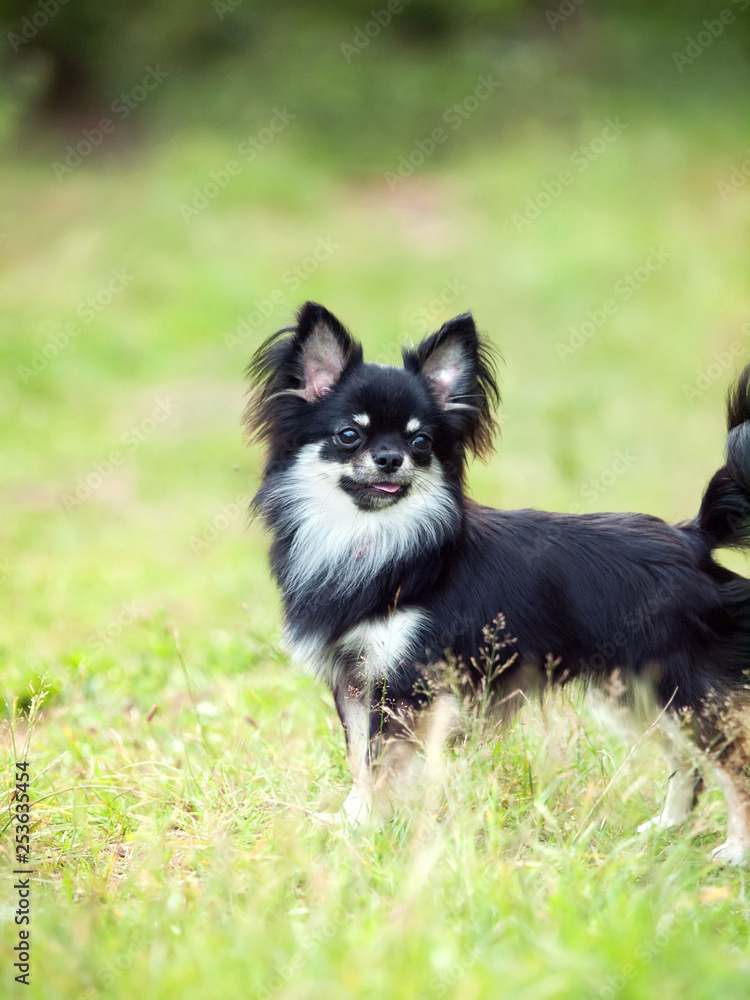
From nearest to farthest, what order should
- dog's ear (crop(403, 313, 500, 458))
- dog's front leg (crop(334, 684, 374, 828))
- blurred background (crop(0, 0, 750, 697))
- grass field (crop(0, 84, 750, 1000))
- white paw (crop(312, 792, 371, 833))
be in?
1. grass field (crop(0, 84, 750, 1000))
2. white paw (crop(312, 792, 371, 833))
3. dog's front leg (crop(334, 684, 374, 828))
4. dog's ear (crop(403, 313, 500, 458))
5. blurred background (crop(0, 0, 750, 697))

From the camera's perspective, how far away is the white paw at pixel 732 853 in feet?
10.9

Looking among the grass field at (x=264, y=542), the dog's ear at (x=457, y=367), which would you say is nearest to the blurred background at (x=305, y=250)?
the grass field at (x=264, y=542)

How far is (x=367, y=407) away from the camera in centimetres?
347

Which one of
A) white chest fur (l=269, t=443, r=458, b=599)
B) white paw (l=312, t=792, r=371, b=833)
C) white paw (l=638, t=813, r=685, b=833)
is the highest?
white chest fur (l=269, t=443, r=458, b=599)

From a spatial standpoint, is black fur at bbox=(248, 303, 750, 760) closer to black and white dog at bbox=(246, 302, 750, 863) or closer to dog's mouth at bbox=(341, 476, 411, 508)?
black and white dog at bbox=(246, 302, 750, 863)

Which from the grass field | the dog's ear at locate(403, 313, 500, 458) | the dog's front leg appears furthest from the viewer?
the dog's ear at locate(403, 313, 500, 458)

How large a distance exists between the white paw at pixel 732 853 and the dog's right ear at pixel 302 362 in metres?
2.14

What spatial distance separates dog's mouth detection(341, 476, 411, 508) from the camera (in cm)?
344

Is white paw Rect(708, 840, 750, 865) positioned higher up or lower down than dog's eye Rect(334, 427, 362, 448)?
lower down

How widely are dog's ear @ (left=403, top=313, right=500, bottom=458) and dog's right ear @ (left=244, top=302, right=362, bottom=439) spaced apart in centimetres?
25

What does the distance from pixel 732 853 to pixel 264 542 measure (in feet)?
7.68

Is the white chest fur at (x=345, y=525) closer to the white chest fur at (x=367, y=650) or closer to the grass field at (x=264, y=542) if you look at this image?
the white chest fur at (x=367, y=650)

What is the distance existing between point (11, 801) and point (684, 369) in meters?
10.0

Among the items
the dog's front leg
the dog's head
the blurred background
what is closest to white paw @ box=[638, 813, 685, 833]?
the dog's front leg
